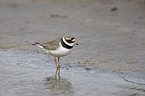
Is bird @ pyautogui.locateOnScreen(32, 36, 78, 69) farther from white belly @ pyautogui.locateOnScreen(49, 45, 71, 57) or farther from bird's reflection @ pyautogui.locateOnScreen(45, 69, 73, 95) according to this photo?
bird's reflection @ pyautogui.locateOnScreen(45, 69, 73, 95)

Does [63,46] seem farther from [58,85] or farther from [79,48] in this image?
[79,48]

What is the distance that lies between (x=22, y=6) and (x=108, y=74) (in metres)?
10.0

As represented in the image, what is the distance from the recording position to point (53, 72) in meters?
6.38

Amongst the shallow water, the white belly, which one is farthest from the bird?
the shallow water

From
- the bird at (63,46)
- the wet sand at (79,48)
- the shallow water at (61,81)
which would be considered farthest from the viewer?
the bird at (63,46)

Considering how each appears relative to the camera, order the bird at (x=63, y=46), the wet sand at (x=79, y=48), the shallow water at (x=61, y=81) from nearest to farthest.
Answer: the shallow water at (x=61, y=81)
the wet sand at (x=79, y=48)
the bird at (x=63, y=46)

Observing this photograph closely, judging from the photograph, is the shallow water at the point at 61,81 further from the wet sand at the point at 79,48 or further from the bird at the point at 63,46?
the bird at the point at 63,46

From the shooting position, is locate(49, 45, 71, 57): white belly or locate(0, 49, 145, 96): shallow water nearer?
locate(0, 49, 145, 96): shallow water

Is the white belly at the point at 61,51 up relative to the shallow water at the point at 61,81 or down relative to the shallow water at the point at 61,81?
up

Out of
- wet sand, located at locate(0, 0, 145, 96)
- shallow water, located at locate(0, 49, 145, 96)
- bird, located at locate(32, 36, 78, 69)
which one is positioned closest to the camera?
shallow water, located at locate(0, 49, 145, 96)

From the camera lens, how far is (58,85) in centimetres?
564

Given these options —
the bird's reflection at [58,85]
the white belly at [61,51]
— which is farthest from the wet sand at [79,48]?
the white belly at [61,51]

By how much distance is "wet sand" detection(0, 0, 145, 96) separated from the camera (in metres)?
5.54

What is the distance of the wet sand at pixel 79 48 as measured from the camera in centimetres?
554
